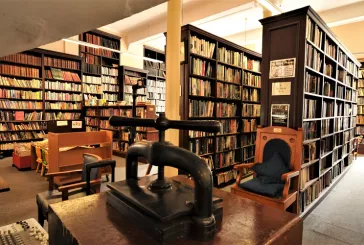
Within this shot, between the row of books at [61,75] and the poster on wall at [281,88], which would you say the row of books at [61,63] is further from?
the poster on wall at [281,88]

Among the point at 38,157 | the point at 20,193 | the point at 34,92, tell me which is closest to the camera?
the point at 20,193

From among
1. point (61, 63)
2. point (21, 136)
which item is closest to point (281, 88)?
point (61, 63)

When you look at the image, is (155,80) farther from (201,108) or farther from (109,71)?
(201,108)

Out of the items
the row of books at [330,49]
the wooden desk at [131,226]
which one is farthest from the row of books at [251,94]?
the wooden desk at [131,226]

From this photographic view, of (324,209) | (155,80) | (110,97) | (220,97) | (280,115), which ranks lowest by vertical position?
(324,209)

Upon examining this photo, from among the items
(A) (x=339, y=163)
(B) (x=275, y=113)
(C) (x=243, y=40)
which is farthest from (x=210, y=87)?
(C) (x=243, y=40)

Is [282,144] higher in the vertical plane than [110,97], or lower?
lower

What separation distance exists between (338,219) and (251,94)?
269cm

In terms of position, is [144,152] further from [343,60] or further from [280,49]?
[343,60]

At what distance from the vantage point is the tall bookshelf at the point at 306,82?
8.39 feet

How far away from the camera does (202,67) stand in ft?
11.8

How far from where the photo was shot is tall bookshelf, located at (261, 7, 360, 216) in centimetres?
256

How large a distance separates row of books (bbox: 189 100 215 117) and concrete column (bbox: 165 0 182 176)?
0.74ft

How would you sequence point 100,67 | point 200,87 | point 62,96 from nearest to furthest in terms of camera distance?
point 200,87, point 62,96, point 100,67
